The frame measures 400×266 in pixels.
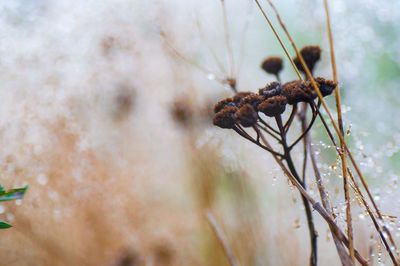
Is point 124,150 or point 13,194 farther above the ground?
point 124,150

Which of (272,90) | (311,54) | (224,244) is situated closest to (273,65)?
(311,54)

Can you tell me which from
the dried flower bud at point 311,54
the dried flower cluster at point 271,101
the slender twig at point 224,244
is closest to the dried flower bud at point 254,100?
the dried flower cluster at point 271,101

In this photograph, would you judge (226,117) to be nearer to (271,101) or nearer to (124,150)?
(271,101)

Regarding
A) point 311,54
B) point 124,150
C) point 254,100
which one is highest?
point 124,150

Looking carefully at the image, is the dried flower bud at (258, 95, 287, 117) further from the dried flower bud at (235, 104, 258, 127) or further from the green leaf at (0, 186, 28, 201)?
the green leaf at (0, 186, 28, 201)

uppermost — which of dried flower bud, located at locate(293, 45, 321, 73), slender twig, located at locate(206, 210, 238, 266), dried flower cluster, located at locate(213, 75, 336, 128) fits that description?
dried flower bud, located at locate(293, 45, 321, 73)

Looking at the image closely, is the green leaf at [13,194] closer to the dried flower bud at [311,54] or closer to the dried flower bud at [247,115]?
the dried flower bud at [247,115]

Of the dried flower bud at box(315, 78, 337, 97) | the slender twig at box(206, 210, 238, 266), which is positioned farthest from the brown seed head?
the slender twig at box(206, 210, 238, 266)
